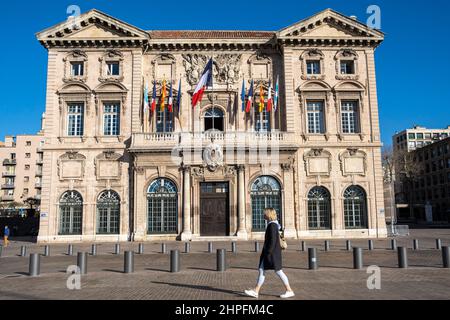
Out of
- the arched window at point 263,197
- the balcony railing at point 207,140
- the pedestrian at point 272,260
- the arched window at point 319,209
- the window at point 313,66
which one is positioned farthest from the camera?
the window at point 313,66

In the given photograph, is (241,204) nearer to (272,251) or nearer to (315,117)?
(315,117)

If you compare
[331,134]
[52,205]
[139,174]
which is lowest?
[52,205]

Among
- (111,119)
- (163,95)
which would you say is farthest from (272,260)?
(111,119)

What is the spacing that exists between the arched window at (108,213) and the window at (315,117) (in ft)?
48.3

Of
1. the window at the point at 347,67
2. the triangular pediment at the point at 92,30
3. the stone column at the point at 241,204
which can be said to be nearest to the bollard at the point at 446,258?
the stone column at the point at 241,204

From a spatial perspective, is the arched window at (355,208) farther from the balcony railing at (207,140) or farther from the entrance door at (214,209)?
the entrance door at (214,209)

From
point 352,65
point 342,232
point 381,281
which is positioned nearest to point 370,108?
point 352,65

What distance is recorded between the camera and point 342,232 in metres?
27.1

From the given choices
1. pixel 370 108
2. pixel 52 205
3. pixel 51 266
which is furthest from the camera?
pixel 370 108

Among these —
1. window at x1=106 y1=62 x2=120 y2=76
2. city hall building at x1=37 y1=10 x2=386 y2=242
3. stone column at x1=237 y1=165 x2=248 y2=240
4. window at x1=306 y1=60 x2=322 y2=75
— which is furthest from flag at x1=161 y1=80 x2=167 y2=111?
window at x1=306 y1=60 x2=322 y2=75

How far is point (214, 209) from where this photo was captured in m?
27.2

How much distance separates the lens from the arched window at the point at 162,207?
26.9 m
